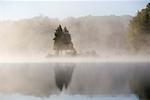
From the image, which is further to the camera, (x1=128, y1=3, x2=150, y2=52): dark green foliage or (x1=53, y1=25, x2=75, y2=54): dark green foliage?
(x1=53, y1=25, x2=75, y2=54): dark green foliage

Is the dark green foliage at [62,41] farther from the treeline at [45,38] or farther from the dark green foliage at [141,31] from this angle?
the dark green foliage at [141,31]

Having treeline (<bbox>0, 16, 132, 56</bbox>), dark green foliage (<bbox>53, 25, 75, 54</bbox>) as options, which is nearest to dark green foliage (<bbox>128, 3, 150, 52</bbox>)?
treeline (<bbox>0, 16, 132, 56</bbox>)

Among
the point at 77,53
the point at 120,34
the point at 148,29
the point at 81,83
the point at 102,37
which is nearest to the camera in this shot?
the point at 81,83

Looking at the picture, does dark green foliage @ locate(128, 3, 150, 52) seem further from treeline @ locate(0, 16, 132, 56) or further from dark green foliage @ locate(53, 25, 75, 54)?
dark green foliage @ locate(53, 25, 75, 54)

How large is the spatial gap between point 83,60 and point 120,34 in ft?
7.57

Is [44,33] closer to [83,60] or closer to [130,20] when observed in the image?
[83,60]

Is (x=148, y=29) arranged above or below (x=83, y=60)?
above

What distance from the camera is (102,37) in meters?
18.0

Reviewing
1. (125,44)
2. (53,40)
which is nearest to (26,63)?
(53,40)

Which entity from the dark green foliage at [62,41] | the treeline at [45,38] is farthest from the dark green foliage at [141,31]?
the dark green foliage at [62,41]

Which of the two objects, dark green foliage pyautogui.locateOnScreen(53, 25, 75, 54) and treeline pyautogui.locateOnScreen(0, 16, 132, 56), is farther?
treeline pyautogui.locateOnScreen(0, 16, 132, 56)

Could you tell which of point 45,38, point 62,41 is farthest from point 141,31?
point 45,38

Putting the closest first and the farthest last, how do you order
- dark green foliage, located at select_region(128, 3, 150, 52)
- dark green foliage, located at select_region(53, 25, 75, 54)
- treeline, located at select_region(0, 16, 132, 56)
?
1. dark green foliage, located at select_region(128, 3, 150, 52)
2. dark green foliage, located at select_region(53, 25, 75, 54)
3. treeline, located at select_region(0, 16, 132, 56)

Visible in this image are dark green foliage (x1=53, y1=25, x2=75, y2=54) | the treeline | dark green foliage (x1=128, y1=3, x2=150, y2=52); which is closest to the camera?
dark green foliage (x1=128, y1=3, x2=150, y2=52)
